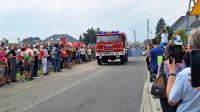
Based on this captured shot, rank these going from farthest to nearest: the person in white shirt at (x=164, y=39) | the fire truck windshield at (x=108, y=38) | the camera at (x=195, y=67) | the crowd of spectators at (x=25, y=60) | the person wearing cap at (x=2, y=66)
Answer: the fire truck windshield at (x=108, y=38) < the crowd of spectators at (x=25, y=60) < the person wearing cap at (x=2, y=66) < the person in white shirt at (x=164, y=39) < the camera at (x=195, y=67)

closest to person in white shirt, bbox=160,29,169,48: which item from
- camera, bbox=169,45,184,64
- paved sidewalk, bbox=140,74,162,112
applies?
paved sidewalk, bbox=140,74,162,112

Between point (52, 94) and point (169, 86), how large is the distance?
12204 mm

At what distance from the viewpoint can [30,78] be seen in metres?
24.1

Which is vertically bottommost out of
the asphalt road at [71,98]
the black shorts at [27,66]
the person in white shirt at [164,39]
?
the asphalt road at [71,98]

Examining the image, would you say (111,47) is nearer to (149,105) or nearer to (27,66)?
(27,66)

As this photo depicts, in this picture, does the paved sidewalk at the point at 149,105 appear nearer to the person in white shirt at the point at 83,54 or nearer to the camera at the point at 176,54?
the camera at the point at 176,54

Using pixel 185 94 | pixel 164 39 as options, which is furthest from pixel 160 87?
pixel 164 39

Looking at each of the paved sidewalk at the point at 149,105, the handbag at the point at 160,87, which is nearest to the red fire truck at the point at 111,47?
the paved sidewalk at the point at 149,105

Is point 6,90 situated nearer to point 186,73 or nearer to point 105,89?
Answer: point 105,89

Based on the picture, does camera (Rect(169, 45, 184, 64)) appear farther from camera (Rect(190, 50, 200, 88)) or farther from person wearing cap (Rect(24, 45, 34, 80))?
person wearing cap (Rect(24, 45, 34, 80))

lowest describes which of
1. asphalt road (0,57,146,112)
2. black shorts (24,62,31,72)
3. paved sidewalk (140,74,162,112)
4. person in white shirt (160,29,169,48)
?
asphalt road (0,57,146,112)

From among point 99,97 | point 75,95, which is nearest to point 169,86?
point 99,97

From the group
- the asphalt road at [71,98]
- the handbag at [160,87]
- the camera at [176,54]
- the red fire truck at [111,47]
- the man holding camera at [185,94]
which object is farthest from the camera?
the red fire truck at [111,47]

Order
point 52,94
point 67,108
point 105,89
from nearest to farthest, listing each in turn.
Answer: point 67,108 → point 52,94 → point 105,89
